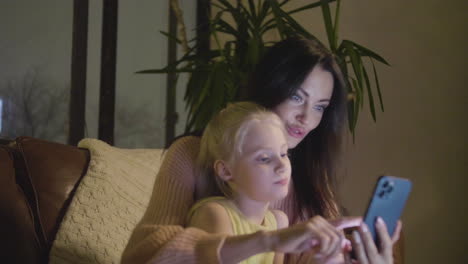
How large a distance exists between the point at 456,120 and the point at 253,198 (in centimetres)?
183

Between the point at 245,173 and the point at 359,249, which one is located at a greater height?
the point at 245,173

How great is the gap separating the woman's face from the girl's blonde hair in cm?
14

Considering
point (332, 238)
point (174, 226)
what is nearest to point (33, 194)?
point (174, 226)

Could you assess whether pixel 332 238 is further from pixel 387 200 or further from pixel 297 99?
pixel 297 99

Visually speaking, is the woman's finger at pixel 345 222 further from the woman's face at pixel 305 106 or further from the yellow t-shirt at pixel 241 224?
the woman's face at pixel 305 106

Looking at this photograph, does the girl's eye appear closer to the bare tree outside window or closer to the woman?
the woman

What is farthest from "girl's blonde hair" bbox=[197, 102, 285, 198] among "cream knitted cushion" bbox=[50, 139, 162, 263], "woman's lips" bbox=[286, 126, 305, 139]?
"cream knitted cushion" bbox=[50, 139, 162, 263]

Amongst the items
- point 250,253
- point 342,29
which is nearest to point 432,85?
point 342,29

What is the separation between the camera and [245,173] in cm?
95

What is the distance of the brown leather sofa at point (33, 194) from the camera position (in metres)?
1.27

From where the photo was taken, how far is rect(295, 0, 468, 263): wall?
2436mm

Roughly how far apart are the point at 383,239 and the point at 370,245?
0.03 m

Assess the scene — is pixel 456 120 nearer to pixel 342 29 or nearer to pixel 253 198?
pixel 342 29

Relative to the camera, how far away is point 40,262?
1.33 meters
